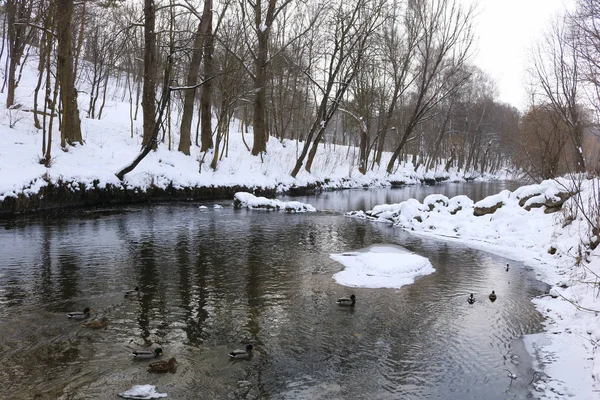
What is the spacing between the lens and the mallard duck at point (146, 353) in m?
5.48

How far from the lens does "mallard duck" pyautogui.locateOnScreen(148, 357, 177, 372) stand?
5203mm

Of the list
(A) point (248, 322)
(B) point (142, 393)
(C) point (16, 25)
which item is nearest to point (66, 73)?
(C) point (16, 25)

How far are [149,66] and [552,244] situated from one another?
19.4 metres

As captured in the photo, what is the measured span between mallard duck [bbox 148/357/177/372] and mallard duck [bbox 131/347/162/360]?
9.6 inches

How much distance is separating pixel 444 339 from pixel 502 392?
1.51m

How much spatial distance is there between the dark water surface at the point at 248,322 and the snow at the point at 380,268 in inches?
13.2

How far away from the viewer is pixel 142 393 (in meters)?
4.73

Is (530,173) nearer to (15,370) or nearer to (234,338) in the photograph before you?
(234,338)

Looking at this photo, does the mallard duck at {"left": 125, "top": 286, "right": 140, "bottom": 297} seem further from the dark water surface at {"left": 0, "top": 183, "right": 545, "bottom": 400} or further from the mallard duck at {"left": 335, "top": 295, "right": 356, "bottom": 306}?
the mallard duck at {"left": 335, "top": 295, "right": 356, "bottom": 306}

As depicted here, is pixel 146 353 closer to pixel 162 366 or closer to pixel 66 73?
pixel 162 366

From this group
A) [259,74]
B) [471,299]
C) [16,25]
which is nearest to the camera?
[471,299]

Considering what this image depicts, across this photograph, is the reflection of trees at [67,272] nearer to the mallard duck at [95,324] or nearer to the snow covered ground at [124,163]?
the mallard duck at [95,324]

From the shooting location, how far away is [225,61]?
2498cm

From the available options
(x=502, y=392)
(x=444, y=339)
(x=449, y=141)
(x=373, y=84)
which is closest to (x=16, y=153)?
(x=444, y=339)
